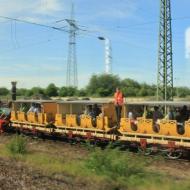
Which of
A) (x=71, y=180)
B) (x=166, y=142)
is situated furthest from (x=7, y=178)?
(x=166, y=142)

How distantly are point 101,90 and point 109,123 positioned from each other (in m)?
75.5

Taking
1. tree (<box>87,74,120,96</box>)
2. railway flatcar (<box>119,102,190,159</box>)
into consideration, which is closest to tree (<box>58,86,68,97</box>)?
tree (<box>87,74,120,96</box>)

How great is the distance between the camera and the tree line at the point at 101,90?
9269cm

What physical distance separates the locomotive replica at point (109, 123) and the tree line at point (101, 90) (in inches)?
2280

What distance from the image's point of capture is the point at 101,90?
96.3 m

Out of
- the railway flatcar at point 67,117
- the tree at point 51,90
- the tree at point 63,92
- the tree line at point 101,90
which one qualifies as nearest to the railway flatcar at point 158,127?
the railway flatcar at point 67,117

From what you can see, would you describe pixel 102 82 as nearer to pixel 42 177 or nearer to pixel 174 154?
pixel 174 154

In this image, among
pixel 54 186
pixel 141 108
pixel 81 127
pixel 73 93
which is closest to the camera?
pixel 54 186

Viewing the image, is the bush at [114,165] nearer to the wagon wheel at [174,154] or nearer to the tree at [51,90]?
the wagon wheel at [174,154]

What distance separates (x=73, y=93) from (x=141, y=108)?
232ft

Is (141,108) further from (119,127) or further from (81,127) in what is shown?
(81,127)

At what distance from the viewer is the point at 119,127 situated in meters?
20.3

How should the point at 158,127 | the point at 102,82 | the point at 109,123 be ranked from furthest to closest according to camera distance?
1. the point at 102,82
2. the point at 109,123
3. the point at 158,127

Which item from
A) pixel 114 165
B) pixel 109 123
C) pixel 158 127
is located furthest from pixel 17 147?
pixel 114 165
